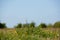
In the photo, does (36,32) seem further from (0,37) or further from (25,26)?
(0,37)

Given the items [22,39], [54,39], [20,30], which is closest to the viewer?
[22,39]

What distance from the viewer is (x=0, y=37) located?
43.3 ft

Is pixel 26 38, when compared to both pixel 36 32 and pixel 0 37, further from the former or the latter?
pixel 36 32

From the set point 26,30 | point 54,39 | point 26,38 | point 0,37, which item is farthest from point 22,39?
point 26,30

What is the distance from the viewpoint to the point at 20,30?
16.0m

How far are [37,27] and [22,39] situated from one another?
5.41 metres

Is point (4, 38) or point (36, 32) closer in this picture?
point (4, 38)

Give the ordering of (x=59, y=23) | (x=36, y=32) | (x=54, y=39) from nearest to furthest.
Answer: (x=54, y=39)
(x=36, y=32)
(x=59, y=23)

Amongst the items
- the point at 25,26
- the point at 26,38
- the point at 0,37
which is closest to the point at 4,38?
the point at 0,37

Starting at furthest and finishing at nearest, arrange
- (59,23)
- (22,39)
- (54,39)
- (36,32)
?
(59,23), (36,32), (54,39), (22,39)

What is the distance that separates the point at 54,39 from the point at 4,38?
3.36 meters

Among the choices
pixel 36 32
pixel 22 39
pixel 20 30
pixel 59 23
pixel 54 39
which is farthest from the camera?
pixel 59 23

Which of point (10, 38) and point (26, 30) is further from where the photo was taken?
point (26, 30)

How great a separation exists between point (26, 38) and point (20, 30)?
288 cm
